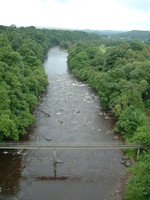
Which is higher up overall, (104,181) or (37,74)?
(37,74)

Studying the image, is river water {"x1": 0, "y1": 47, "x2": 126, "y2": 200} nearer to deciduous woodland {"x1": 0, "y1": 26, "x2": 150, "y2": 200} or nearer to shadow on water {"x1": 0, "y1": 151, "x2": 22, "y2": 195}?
shadow on water {"x1": 0, "y1": 151, "x2": 22, "y2": 195}

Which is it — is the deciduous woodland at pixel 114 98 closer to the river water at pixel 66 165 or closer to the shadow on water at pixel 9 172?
the river water at pixel 66 165

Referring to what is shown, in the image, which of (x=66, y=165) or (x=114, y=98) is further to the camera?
(x=114, y=98)

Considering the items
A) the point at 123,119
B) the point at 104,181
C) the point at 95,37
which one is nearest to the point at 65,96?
the point at 123,119

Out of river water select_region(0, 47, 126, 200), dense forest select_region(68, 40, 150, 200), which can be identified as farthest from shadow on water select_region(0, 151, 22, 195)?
dense forest select_region(68, 40, 150, 200)

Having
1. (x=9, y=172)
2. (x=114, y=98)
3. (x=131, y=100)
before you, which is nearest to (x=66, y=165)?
(x=9, y=172)

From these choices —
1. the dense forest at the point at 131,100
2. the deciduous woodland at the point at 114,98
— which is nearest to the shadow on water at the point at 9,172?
the deciduous woodland at the point at 114,98

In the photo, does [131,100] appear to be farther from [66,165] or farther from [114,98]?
[66,165]

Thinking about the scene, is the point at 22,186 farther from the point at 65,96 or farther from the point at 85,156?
the point at 65,96
